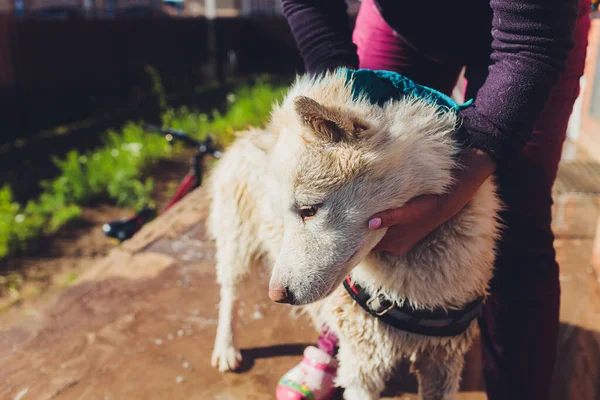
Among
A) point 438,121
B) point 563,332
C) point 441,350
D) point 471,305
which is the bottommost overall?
point 563,332

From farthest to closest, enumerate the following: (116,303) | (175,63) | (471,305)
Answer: (175,63), (116,303), (471,305)

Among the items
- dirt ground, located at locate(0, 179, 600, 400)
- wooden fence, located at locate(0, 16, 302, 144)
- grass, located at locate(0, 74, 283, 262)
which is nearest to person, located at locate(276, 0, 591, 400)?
dirt ground, located at locate(0, 179, 600, 400)

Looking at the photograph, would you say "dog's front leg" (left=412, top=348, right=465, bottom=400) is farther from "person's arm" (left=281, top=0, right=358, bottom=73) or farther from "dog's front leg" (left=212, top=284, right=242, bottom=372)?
"person's arm" (left=281, top=0, right=358, bottom=73)

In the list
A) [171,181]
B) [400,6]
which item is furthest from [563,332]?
[171,181]

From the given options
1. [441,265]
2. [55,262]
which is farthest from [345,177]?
[55,262]

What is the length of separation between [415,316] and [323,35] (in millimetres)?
972

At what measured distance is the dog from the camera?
1312mm

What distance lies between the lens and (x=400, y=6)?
5.46 feet

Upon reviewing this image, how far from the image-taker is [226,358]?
7.45ft

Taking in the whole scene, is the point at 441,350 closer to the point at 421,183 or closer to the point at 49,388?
the point at 421,183

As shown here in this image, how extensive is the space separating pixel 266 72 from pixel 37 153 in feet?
19.3

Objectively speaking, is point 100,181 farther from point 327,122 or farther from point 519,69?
point 519,69

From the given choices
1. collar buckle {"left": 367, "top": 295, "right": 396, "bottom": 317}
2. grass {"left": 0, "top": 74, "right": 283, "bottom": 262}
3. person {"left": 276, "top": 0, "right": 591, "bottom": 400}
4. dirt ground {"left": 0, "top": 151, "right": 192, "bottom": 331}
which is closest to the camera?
person {"left": 276, "top": 0, "right": 591, "bottom": 400}

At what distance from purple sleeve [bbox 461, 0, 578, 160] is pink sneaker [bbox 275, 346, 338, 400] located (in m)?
1.12
